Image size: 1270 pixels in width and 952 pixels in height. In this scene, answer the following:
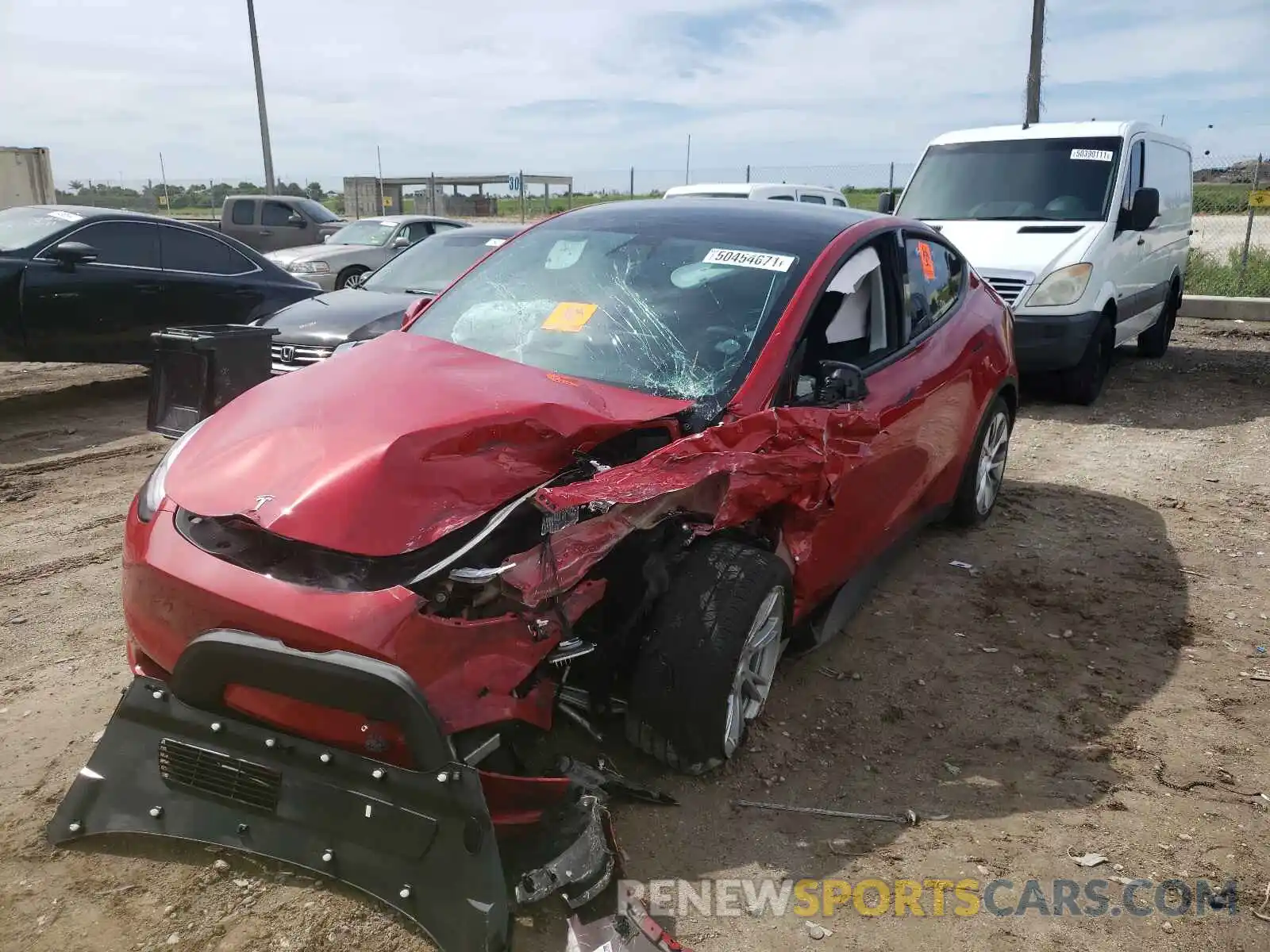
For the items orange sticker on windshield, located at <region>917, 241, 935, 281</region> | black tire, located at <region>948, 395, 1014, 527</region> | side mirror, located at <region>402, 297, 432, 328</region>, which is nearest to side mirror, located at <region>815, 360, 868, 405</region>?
orange sticker on windshield, located at <region>917, 241, 935, 281</region>

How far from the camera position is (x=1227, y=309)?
13.4m

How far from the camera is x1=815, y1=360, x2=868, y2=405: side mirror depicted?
326cm

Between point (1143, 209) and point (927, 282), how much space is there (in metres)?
5.21

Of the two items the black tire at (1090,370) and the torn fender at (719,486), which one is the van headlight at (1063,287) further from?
the torn fender at (719,486)

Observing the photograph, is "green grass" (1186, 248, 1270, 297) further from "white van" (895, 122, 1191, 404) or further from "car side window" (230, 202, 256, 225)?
"car side window" (230, 202, 256, 225)

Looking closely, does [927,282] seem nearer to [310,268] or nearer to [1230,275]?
[310,268]

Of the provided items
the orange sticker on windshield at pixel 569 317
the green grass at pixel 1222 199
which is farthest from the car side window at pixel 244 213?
the green grass at pixel 1222 199

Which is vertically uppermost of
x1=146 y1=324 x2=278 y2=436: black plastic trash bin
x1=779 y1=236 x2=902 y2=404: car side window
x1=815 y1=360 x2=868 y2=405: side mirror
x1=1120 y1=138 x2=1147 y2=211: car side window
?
x1=1120 y1=138 x2=1147 y2=211: car side window

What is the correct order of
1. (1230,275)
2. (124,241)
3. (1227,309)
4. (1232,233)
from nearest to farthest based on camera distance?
1. (124,241)
2. (1227,309)
3. (1230,275)
4. (1232,233)

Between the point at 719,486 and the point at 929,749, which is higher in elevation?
the point at 719,486

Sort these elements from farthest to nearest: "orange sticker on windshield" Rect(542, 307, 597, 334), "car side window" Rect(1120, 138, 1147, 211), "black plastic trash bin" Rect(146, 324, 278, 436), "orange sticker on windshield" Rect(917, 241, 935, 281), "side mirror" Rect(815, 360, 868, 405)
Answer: "car side window" Rect(1120, 138, 1147, 211), "black plastic trash bin" Rect(146, 324, 278, 436), "orange sticker on windshield" Rect(917, 241, 935, 281), "orange sticker on windshield" Rect(542, 307, 597, 334), "side mirror" Rect(815, 360, 868, 405)

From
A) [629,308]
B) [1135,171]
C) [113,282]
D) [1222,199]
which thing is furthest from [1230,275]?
[113,282]

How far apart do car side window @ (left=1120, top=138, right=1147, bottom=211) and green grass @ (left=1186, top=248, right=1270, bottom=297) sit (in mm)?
5890

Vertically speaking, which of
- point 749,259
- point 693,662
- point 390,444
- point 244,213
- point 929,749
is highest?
point 244,213
